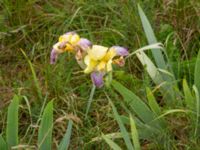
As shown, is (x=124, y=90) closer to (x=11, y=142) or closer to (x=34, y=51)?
(x=11, y=142)

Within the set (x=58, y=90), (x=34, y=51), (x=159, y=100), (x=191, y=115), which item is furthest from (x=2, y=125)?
(x=191, y=115)

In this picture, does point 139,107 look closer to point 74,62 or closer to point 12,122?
point 12,122

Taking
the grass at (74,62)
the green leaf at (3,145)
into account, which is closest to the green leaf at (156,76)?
the grass at (74,62)

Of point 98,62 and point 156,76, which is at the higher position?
point 98,62

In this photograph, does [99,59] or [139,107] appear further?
[139,107]

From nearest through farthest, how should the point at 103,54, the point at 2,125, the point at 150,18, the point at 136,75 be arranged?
the point at 103,54
the point at 2,125
the point at 136,75
the point at 150,18

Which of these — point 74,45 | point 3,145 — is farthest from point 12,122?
point 74,45

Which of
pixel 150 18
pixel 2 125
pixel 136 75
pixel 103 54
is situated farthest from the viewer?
pixel 150 18

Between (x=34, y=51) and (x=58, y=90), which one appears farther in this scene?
(x=34, y=51)
